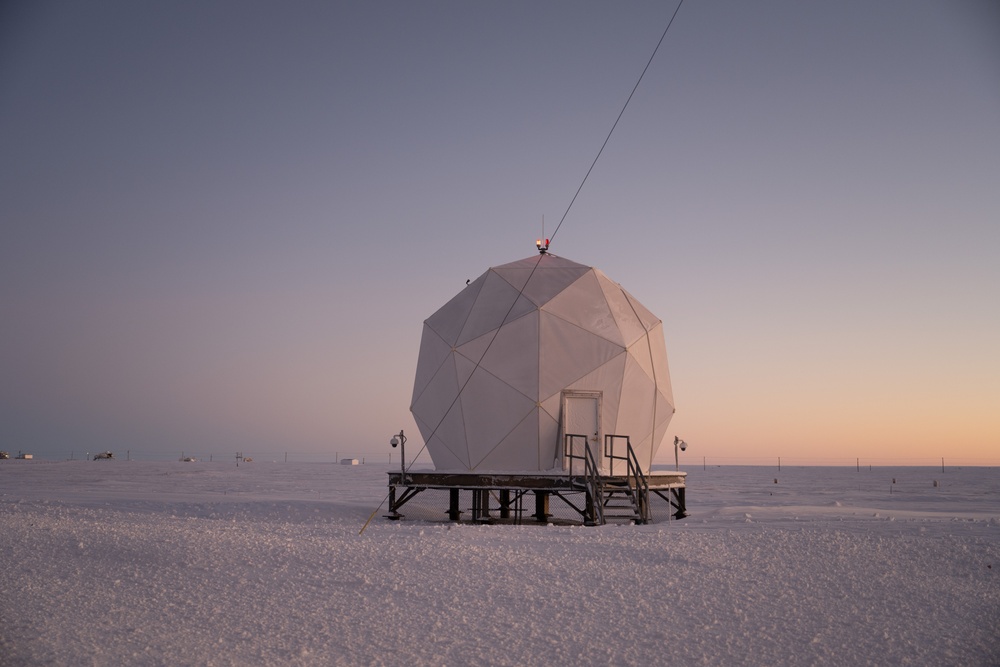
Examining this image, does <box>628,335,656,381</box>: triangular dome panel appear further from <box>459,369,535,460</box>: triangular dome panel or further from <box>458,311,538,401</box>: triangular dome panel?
<box>459,369,535,460</box>: triangular dome panel

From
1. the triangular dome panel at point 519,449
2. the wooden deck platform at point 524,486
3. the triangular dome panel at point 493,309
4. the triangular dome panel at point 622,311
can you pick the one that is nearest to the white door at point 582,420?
the triangular dome panel at point 519,449

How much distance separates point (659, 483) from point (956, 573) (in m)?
10.2

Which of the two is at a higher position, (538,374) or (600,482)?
(538,374)

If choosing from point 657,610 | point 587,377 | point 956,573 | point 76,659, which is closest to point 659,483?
point 587,377

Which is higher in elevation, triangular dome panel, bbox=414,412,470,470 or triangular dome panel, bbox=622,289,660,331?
triangular dome panel, bbox=622,289,660,331

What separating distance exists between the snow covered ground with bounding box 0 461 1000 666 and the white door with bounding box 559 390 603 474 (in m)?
6.48

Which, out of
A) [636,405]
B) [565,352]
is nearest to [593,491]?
[565,352]

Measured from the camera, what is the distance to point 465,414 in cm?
1862

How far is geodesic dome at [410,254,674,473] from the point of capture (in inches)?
704

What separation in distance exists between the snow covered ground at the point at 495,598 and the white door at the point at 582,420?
6.48m

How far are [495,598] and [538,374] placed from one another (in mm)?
10494

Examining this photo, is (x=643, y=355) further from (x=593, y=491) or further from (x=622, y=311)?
(x=593, y=491)

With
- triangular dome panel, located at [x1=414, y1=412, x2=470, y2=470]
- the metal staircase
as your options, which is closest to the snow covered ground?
the metal staircase

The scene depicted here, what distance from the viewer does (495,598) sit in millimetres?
7543
